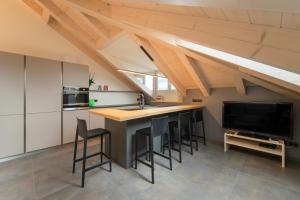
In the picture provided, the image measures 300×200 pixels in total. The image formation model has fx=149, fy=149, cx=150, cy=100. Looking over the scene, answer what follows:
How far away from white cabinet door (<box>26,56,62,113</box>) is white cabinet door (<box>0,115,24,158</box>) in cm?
28

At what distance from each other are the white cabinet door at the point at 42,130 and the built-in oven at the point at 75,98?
33 centimetres

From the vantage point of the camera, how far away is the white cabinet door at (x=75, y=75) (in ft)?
12.1

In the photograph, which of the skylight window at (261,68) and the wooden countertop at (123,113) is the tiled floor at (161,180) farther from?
the skylight window at (261,68)

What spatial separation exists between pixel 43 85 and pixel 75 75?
76cm

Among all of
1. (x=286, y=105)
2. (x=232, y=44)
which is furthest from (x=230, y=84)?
(x=232, y=44)

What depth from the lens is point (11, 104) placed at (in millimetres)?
2912

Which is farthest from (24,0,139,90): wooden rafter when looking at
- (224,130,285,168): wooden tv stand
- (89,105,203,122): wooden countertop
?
(224,130,285,168): wooden tv stand

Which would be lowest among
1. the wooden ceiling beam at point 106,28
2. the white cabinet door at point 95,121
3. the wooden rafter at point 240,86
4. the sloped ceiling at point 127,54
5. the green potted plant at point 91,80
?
the white cabinet door at point 95,121

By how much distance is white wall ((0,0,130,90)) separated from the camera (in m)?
3.20

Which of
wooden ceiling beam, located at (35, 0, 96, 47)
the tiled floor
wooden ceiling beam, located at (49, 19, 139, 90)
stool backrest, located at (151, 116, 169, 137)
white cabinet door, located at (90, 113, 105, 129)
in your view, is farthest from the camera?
white cabinet door, located at (90, 113, 105, 129)

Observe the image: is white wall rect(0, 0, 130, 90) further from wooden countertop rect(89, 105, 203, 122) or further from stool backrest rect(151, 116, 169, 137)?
stool backrest rect(151, 116, 169, 137)

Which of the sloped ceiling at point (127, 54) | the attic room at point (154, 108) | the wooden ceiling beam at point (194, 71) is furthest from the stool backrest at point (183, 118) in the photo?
the sloped ceiling at point (127, 54)

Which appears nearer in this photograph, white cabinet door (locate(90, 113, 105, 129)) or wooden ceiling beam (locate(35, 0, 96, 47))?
wooden ceiling beam (locate(35, 0, 96, 47))

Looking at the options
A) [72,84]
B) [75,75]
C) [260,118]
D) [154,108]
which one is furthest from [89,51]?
[260,118]
